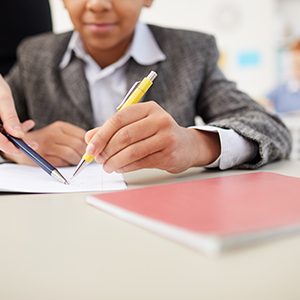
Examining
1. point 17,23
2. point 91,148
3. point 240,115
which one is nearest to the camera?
point 91,148

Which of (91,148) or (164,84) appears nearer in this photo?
(91,148)

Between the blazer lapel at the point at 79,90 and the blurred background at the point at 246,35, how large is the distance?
8.12 feet

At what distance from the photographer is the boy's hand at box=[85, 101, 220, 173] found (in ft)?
1.57

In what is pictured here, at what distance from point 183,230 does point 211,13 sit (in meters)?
3.27

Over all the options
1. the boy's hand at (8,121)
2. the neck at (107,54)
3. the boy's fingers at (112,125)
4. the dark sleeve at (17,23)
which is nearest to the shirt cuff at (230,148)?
the boy's fingers at (112,125)

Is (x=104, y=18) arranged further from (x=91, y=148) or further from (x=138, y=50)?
Answer: (x=91, y=148)

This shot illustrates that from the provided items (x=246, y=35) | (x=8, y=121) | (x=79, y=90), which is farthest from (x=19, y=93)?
(x=246, y=35)

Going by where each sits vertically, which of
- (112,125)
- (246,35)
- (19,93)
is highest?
(112,125)

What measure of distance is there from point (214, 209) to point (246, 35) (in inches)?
127

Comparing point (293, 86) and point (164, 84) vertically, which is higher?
point (164, 84)

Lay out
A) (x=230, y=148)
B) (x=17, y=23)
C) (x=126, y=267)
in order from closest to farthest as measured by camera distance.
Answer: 1. (x=126, y=267)
2. (x=230, y=148)
3. (x=17, y=23)

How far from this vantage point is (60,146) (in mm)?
638

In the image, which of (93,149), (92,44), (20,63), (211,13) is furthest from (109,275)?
(211,13)

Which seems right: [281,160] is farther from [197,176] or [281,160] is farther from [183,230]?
[183,230]
